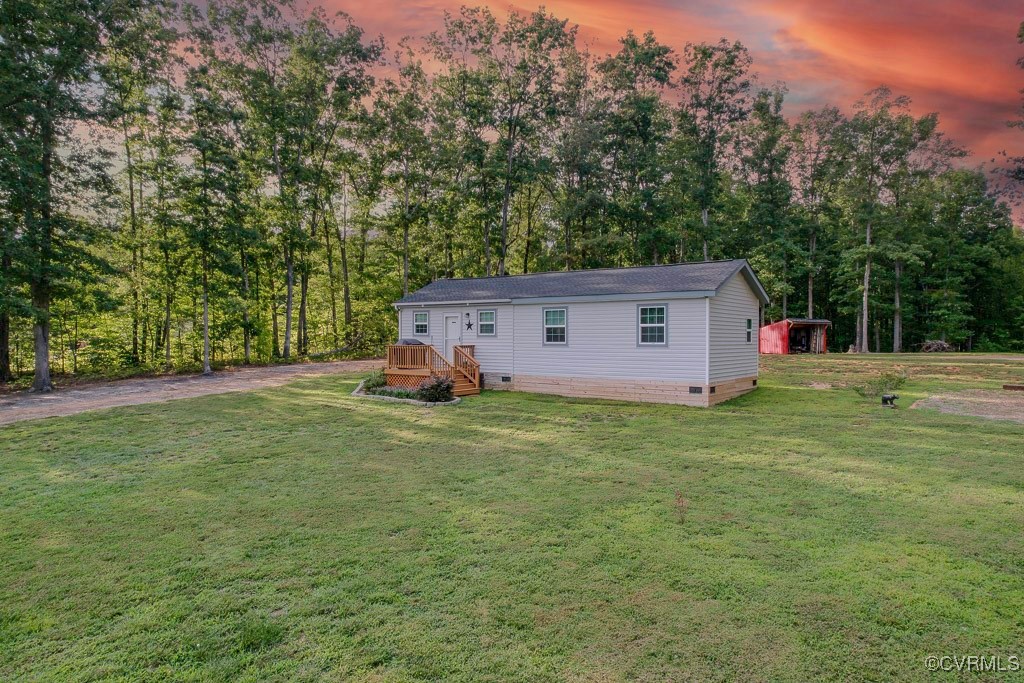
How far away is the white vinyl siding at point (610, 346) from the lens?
13.1 meters

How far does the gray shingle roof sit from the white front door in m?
0.70

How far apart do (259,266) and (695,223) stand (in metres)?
26.5

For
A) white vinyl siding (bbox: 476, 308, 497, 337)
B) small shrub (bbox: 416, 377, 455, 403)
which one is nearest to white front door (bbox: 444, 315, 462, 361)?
white vinyl siding (bbox: 476, 308, 497, 337)

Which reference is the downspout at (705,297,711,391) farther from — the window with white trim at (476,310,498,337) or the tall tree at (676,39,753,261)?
the tall tree at (676,39,753,261)

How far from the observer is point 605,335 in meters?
14.4

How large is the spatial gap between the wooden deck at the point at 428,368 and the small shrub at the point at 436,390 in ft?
3.30

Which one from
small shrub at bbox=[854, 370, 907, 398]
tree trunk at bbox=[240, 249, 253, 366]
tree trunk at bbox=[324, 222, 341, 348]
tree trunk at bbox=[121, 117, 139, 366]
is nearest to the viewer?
small shrub at bbox=[854, 370, 907, 398]

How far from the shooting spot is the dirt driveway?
40.0 feet

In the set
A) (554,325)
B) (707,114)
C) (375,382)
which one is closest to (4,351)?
(375,382)

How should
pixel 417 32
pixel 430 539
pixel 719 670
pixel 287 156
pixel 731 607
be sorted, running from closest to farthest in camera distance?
pixel 719 670
pixel 731 607
pixel 430 539
pixel 287 156
pixel 417 32

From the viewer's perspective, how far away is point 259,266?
26.0 m

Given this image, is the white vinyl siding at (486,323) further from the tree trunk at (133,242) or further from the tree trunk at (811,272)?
the tree trunk at (811,272)

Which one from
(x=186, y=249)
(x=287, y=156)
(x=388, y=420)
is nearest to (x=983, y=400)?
(x=388, y=420)

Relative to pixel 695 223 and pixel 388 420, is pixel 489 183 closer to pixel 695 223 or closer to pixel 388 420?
pixel 695 223
